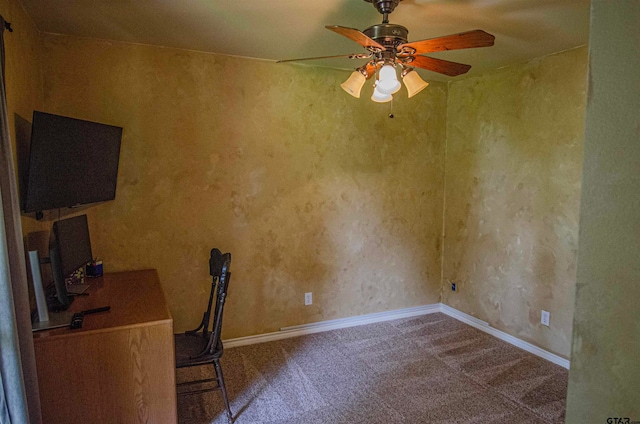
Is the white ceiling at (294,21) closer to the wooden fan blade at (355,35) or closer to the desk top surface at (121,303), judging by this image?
the wooden fan blade at (355,35)

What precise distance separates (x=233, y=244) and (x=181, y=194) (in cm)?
60

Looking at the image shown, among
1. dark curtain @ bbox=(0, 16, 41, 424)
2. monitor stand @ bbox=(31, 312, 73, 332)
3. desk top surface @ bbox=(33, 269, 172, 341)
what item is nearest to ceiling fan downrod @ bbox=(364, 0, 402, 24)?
dark curtain @ bbox=(0, 16, 41, 424)

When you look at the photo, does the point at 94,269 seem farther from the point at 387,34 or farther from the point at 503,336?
the point at 503,336

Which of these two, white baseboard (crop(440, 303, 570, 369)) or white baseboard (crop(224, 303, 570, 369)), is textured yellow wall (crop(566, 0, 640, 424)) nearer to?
white baseboard (crop(440, 303, 570, 369))

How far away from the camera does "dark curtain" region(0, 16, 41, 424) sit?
1.30m

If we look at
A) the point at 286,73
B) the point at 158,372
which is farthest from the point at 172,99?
the point at 158,372

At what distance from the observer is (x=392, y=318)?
4.06 m

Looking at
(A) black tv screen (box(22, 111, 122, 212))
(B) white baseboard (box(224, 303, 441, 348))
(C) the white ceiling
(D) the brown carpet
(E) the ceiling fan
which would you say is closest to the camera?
(E) the ceiling fan

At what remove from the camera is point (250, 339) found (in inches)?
137

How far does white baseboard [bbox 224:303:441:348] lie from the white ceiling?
2.43 meters

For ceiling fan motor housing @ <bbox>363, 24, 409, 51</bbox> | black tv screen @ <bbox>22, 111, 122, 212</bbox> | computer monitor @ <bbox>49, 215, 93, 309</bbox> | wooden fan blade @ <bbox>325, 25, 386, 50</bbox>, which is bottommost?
computer monitor @ <bbox>49, 215, 93, 309</bbox>

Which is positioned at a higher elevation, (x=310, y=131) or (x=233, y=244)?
(x=310, y=131)

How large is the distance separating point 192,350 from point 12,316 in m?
1.19

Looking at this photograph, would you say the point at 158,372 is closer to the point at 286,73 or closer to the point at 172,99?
the point at 172,99
